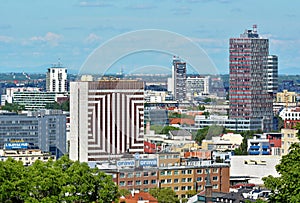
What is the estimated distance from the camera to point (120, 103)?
48.8 metres

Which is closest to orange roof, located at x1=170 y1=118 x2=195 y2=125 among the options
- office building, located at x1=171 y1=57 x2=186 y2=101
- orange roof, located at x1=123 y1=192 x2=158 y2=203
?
office building, located at x1=171 y1=57 x2=186 y2=101

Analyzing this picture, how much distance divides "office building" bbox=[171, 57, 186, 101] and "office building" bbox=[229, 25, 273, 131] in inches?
1047

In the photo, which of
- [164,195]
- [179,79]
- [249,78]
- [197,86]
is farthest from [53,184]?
[249,78]

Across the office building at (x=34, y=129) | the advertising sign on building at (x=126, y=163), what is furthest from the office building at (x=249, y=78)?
the advertising sign on building at (x=126, y=163)

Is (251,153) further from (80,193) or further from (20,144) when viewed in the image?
(80,193)

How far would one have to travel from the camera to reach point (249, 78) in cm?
8694

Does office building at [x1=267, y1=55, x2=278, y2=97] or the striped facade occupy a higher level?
office building at [x1=267, y1=55, x2=278, y2=97]

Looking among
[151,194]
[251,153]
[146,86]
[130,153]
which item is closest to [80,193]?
[151,194]

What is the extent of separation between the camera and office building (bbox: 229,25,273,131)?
85125 millimetres

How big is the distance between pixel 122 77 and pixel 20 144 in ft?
36.6

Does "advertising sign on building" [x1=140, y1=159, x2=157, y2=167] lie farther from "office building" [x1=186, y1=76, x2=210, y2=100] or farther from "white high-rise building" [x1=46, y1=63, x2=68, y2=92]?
"white high-rise building" [x1=46, y1=63, x2=68, y2=92]

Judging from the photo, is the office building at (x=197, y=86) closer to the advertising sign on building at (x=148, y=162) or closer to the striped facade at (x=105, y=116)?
the striped facade at (x=105, y=116)

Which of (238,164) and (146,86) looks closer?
(238,164)

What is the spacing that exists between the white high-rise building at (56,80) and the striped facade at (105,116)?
219 feet
